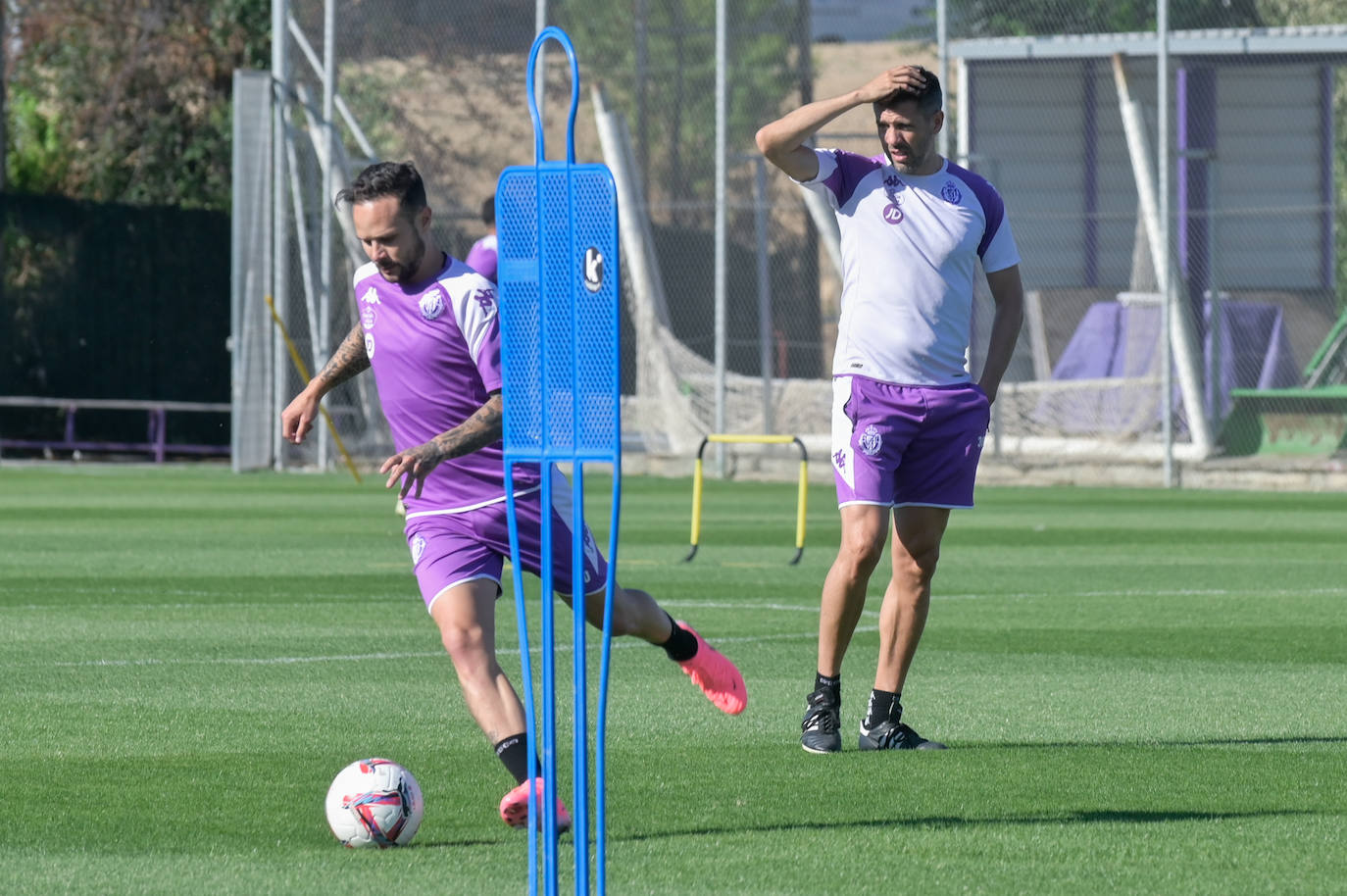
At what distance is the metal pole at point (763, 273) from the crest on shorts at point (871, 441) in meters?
18.8

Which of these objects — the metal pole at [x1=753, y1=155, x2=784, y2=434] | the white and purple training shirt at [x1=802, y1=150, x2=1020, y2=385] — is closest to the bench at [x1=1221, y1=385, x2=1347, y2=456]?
the metal pole at [x1=753, y1=155, x2=784, y2=434]

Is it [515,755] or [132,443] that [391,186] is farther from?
[132,443]

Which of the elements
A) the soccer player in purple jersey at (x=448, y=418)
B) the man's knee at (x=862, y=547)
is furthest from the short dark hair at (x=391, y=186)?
the man's knee at (x=862, y=547)

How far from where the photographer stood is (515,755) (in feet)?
20.1

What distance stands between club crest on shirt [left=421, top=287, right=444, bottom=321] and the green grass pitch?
4.50 feet

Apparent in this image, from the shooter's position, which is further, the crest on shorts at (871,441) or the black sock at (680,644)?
the crest on shorts at (871,441)

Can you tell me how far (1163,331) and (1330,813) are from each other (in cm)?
1861

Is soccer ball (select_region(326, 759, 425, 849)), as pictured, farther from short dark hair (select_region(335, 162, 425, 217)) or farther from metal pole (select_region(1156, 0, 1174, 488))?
metal pole (select_region(1156, 0, 1174, 488))

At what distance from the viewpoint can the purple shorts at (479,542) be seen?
21.0 ft

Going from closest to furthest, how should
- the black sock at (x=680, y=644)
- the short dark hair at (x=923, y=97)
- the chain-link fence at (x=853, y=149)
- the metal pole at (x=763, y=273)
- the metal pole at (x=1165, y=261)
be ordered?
the short dark hair at (x=923, y=97) → the black sock at (x=680, y=644) → the metal pole at (x=1165, y=261) → the chain-link fence at (x=853, y=149) → the metal pole at (x=763, y=273)

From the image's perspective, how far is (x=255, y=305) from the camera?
1109 inches

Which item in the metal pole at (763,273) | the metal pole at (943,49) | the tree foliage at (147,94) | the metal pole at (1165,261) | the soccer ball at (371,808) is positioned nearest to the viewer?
the soccer ball at (371,808)

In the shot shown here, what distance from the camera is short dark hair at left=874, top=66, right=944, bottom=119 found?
714 cm

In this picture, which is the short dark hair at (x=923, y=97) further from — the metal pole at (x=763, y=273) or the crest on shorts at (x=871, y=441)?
the metal pole at (x=763, y=273)
